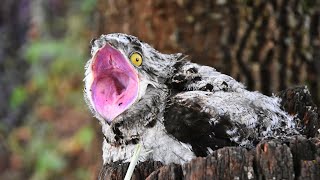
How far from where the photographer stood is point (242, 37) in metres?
5.09

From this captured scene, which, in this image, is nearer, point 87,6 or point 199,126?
point 199,126

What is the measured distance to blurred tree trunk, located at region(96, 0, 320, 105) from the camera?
5066 millimetres

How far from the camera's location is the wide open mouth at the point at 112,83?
328 centimetres

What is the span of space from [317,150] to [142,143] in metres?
0.97

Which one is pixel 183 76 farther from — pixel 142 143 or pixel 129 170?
pixel 129 170

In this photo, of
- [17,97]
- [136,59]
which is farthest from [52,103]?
[136,59]

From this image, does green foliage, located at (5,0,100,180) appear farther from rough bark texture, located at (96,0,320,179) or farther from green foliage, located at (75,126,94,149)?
rough bark texture, located at (96,0,320,179)

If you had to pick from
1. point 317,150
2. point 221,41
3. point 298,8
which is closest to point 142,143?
point 317,150

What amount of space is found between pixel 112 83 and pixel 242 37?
196 cm

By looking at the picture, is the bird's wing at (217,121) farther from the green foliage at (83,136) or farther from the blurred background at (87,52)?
the green foliage at (83,136)

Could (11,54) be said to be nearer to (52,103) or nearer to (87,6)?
(52,103)

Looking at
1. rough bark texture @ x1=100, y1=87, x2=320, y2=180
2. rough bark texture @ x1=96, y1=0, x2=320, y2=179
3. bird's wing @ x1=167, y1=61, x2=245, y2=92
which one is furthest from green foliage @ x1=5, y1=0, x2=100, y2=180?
rough bark texture @ x1=100, y1=87, x2=320, y2=180

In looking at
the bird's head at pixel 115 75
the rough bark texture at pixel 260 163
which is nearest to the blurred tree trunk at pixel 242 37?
the bird's head at pixel 115 75

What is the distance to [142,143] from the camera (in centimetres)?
328
